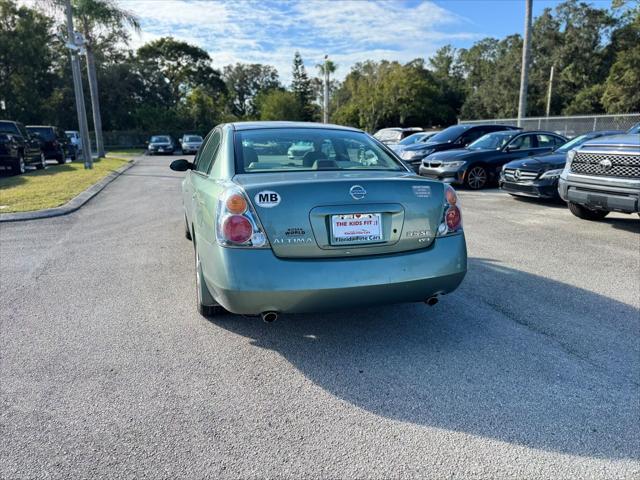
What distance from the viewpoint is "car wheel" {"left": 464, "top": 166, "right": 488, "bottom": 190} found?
1215 cm

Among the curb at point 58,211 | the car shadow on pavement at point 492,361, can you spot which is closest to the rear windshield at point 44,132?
the curb at point 58,211

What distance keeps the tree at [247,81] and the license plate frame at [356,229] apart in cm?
9373

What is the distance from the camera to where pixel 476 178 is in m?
12.2

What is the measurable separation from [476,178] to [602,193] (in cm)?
554

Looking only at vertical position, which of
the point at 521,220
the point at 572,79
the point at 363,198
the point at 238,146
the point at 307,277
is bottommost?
the point at 521,220

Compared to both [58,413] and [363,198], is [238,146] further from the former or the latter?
[58,413]

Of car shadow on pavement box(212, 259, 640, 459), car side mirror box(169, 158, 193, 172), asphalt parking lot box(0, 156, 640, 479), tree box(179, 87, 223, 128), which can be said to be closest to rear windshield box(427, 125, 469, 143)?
asphalt parking lot box(0, 156, 640, 479)

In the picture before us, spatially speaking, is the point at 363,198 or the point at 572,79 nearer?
the point at 363,198

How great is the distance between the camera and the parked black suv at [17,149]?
15188 mm

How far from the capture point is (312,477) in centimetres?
222

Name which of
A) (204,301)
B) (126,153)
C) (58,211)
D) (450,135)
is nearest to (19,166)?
(58,211)

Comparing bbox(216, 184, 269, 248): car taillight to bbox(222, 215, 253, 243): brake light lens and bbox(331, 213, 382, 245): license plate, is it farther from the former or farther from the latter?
bbox(331, 213, 382, 245): license plate

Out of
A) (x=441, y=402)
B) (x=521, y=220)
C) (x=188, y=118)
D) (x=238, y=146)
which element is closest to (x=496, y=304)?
(x=441, y=402)

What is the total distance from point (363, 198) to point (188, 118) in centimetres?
5418
